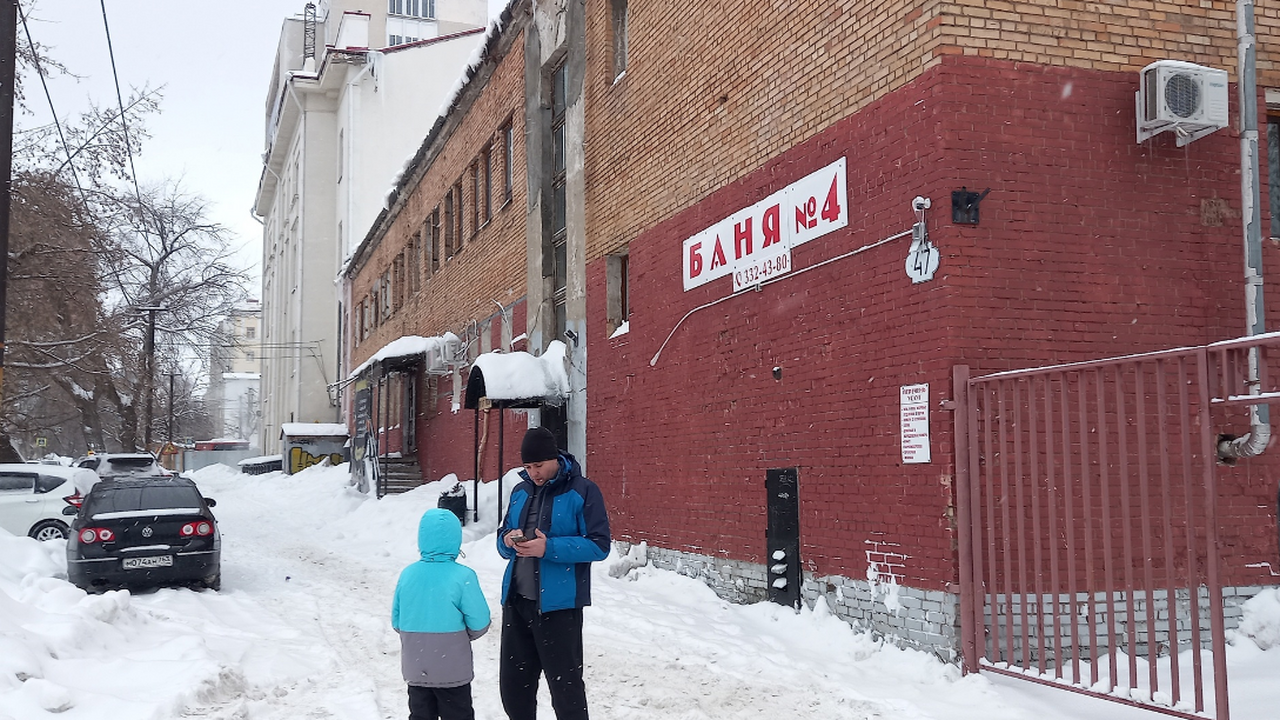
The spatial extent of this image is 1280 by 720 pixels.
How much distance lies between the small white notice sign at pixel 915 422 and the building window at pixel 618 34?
25.6 feet

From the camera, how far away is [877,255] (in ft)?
27.2

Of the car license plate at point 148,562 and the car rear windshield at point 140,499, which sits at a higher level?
the car rear windshield at point 140,499

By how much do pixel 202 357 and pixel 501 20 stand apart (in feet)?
70.7

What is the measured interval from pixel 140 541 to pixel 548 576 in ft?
27.8

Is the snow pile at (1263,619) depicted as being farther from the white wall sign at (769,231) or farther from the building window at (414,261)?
the building window at (414,261)

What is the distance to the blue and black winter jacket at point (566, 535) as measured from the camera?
500 cm

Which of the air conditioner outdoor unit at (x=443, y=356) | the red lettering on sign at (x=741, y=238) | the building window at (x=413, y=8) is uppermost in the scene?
the building window at (x=413, y=8)

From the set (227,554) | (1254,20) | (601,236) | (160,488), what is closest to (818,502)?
(1254,20)

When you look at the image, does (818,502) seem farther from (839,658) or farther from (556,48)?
(556,48)

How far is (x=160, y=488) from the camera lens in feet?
41.8

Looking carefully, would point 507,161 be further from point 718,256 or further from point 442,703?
point 442,703

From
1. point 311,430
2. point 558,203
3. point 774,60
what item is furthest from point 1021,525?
point 311,430

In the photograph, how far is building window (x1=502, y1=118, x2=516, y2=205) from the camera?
18.8m

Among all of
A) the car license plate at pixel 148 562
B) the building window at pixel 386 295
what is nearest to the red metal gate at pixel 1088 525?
the car license plate at pixel 148 562
